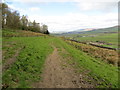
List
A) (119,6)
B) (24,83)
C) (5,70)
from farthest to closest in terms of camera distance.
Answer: (119,6) < (5,70) < (24,83)

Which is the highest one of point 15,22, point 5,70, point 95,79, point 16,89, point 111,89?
point 15,22

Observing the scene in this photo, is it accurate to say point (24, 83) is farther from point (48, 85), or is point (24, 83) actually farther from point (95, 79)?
point (95, 79)

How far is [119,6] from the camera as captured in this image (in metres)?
10.7

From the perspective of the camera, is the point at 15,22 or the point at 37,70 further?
the point at 15,22

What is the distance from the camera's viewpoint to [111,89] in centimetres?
777

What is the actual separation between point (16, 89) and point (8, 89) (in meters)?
0.46

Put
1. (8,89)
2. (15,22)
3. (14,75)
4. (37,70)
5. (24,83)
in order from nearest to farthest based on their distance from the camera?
(8,89) → (24,83) → (14,75) → (37,70) → (15,22)

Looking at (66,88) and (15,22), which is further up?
(15,22)

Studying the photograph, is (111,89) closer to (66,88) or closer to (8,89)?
(66,88)

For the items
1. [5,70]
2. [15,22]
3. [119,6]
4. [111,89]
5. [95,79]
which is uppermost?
[15,22]

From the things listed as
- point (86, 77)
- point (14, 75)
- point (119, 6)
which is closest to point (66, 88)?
point (86, 77)

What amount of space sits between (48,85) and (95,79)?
14.8 ft

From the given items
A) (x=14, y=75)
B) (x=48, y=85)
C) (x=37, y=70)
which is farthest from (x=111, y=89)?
(x=14, y=75)

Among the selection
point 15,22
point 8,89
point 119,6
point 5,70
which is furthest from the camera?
point 15,22
